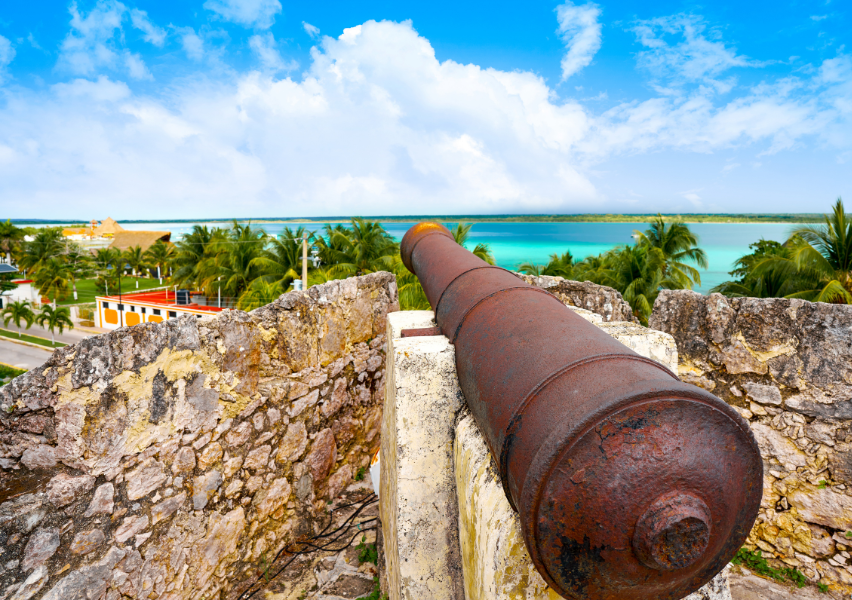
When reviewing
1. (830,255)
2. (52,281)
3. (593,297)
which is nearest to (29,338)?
(52,281)

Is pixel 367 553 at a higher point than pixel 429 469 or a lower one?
lower

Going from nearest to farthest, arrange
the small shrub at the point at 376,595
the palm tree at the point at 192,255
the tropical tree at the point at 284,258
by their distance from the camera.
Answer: the small shrub at the point at 376,595 < the tropical tree at the point at 284,258 < the palm tree at the point at 192,255

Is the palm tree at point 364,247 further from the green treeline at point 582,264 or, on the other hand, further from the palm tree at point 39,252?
the palm tree at point 39,252

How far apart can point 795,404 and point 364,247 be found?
15.7m

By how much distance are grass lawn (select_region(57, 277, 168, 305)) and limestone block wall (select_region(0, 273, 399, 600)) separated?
3945 cm

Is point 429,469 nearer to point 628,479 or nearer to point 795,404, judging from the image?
point 628,479

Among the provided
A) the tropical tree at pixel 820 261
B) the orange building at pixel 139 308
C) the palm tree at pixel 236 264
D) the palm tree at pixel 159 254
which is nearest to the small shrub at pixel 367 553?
the tropical tree at pixel 820 261

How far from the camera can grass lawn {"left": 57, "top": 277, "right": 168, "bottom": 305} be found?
39.0m

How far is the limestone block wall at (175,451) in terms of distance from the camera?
2.27 m

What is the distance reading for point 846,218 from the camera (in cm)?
1168

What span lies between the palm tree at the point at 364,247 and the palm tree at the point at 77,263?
3110 centimetres

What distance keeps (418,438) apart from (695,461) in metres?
1.31

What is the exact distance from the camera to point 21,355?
23078 mm

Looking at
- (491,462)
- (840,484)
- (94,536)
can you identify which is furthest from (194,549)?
(840,484)
